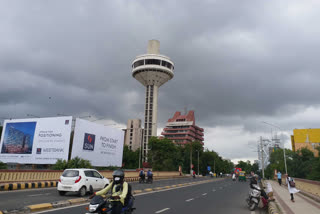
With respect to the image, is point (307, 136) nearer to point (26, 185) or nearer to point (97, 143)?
point (97, 143)

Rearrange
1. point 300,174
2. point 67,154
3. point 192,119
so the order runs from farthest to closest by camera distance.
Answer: point 192,119 → point 300,174 → point 67,154

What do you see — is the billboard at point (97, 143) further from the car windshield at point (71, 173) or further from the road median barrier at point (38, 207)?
the road median barrier at point (38, 207)

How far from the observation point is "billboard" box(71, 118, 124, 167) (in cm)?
4162

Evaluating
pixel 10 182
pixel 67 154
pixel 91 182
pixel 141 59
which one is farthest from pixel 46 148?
pixel 141 59

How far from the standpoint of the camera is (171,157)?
69.2 meters

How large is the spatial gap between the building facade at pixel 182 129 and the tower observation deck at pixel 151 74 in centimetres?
2912

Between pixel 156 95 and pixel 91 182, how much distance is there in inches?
3422

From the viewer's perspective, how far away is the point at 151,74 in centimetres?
9819

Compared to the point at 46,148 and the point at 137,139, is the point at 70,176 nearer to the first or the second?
the point at 46,148

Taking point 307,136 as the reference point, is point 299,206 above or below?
below

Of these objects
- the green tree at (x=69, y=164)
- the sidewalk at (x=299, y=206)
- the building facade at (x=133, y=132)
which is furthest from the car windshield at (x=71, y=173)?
the building facade at (x=133, y=132)

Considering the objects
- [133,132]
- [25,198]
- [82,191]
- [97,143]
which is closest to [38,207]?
[25,198]

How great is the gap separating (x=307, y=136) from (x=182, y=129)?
201 ft

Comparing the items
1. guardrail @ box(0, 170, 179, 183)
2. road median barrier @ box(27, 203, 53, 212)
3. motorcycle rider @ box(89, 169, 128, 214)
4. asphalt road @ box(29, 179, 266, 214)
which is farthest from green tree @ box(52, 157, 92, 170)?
motorcycle rider @ box(89, 169, 128, 214)
